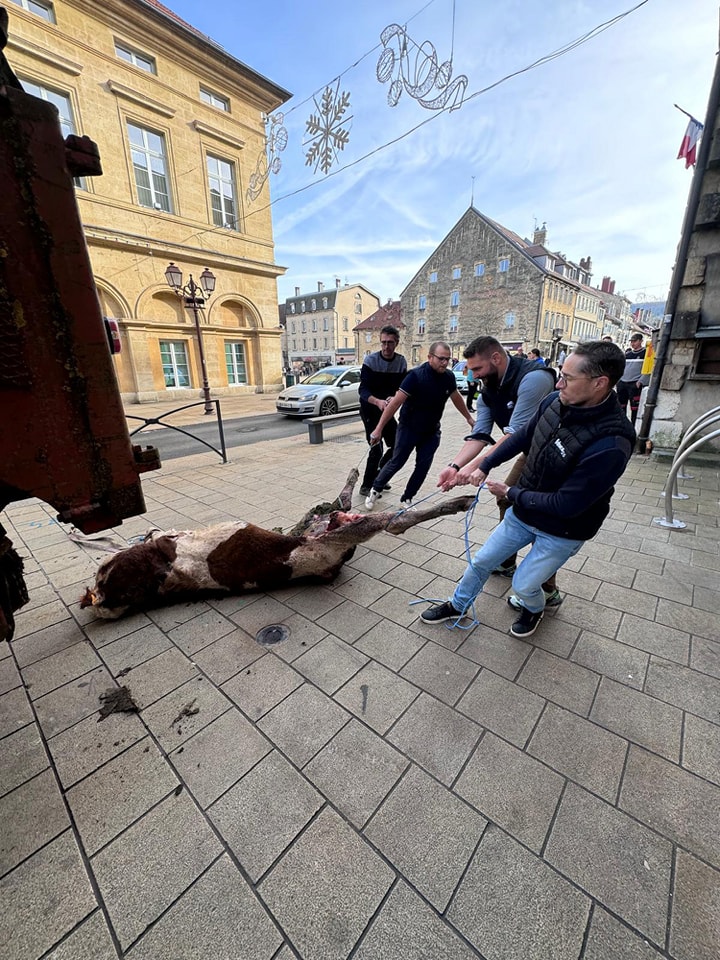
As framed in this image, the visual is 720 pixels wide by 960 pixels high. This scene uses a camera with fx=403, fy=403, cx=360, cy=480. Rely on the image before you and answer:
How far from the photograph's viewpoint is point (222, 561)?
2.89m

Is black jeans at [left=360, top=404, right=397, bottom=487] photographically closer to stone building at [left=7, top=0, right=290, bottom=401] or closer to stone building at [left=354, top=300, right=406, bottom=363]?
stone building at [left=7, top=0, right=290, bottom=401]

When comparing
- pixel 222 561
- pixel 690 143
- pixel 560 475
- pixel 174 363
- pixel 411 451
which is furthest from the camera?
pixel 174 363

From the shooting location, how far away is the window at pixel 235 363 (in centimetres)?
2002

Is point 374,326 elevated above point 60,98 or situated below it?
below

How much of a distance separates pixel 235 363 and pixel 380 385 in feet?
56.6

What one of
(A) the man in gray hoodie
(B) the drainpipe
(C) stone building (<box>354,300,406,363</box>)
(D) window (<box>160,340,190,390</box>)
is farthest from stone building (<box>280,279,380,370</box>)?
(B) the drainpipe

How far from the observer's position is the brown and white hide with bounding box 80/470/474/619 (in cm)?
273

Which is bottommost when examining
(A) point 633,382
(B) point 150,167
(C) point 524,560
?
(C) point 524,560

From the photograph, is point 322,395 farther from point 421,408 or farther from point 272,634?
point 272,634

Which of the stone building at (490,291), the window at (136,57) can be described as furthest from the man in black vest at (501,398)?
the stone building at (490,291)

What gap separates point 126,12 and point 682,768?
23.7m

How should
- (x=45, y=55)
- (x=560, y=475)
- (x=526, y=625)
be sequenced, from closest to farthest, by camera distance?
(x=560, y=475)
(x=526, y=625)
(x=45, y=55)

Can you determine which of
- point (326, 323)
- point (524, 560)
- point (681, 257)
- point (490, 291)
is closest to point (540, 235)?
point (490, 291)

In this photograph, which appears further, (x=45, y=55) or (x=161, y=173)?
(x=161, y=173)
